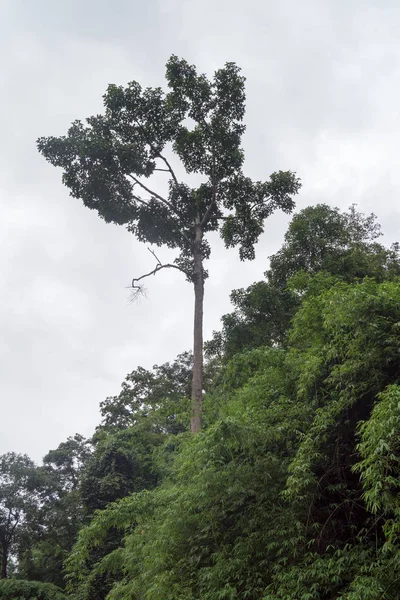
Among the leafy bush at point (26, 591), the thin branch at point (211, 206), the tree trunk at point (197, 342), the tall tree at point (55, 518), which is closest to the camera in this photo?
the tree trunk at point (197, 342)

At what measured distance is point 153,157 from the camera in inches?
428

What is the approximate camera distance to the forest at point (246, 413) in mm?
4277

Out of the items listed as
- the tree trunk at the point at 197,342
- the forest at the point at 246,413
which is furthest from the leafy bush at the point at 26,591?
the tree trunk at the point at 197,342

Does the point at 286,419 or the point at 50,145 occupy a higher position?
the point at 50,145

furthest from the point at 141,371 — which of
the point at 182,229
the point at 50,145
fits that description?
the point at 50,145

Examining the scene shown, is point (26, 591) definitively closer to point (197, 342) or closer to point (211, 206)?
point (197, 342)

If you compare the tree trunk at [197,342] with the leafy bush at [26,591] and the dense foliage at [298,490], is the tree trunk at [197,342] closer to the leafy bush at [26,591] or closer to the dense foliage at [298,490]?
the dense foliage at [298,490]

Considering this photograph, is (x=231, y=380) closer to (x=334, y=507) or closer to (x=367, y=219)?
(x=334, y=507)

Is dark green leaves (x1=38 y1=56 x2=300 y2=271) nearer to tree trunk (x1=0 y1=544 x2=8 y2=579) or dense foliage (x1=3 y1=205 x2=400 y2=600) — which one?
dense foliage (x1=3 y1=205 x2=400 y2=600)

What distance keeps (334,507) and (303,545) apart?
553 mm

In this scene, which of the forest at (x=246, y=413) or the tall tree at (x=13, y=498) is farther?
the tall tree at (x=13, y=498)

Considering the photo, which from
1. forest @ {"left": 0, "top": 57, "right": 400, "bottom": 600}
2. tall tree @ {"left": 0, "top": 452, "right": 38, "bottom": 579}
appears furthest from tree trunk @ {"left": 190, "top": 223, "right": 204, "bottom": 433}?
tall tree @ {"left": 0, "top": 452, "right": 38, "bottom": 579}

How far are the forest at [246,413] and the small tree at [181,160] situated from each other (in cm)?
4

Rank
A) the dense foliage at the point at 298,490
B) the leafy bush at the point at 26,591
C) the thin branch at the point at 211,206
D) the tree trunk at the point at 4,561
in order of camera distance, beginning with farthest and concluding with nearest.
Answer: the tree trunk at the point at 4,561 < the thin branch at the point at 211,206 < the leafy bush at the point at 26,591 < the dense foliage at the point at 298,490
